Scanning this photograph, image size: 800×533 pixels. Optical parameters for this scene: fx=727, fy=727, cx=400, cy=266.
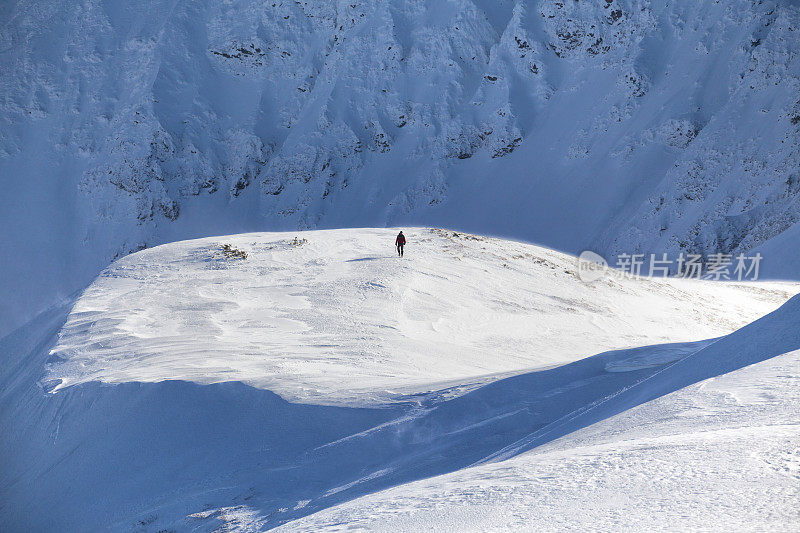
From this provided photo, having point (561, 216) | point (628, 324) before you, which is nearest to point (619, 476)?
point (628, 324)

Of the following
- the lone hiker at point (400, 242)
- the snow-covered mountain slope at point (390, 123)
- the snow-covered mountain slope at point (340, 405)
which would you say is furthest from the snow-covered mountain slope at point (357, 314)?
the snow-covered mountain slope at point (390, 123)

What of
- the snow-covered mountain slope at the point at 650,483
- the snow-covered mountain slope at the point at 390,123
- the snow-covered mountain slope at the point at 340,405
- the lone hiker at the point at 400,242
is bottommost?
the snow-covered mountain slope at the point at 340,405

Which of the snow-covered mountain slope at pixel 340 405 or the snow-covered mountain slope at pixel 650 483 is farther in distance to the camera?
the snow-covered mountain slope at pixel 340 405

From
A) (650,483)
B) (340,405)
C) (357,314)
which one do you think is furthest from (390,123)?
(650,483)

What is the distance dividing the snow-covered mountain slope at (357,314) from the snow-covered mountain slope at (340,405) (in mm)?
76

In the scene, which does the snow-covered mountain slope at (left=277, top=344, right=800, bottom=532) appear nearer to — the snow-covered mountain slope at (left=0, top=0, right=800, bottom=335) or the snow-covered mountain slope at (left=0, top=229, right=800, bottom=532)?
the snow-covered mountain slope at (left=0, top=229, right=800, bottom=532)

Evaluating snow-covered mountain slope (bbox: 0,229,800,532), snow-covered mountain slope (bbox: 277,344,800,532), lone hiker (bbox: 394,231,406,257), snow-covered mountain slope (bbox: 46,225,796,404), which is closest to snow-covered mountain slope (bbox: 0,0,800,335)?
snow-covered mountain slope (bbox: 46,225,796,404)

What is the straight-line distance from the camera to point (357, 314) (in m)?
14.5

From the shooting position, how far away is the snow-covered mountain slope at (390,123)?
172ft

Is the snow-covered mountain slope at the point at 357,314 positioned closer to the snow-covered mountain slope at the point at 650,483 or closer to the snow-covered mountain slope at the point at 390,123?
the snow-covered mountain slope at the point at 650,483

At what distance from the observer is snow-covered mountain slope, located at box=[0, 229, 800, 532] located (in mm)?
Answer: 4582

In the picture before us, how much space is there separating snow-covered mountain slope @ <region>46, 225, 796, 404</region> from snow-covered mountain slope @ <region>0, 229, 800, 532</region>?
0.25ft

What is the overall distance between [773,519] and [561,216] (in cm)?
5489

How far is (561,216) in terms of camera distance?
5672cm
